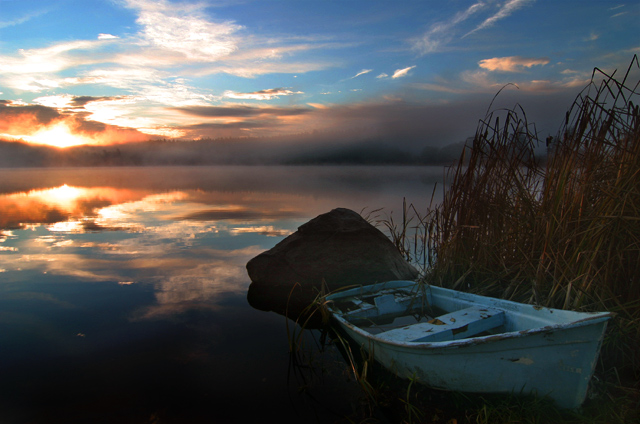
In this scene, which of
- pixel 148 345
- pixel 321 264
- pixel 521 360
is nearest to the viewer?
pixel 521 360

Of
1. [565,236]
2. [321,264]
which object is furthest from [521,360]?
[321,264]

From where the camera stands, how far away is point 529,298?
4.37m

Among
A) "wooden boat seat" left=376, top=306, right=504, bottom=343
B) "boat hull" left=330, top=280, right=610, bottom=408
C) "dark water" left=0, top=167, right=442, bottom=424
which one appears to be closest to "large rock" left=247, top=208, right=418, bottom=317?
"dark water" left=0, top=167, right=442, bottom=424

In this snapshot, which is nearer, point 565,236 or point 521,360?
point 521,360

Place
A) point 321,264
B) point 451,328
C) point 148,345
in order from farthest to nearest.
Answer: point 321,264
point 148,345
point 451,328

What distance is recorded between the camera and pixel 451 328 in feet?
12.5

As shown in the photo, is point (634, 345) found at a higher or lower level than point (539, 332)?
lower

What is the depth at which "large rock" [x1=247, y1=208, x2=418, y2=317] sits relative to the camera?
6645mm

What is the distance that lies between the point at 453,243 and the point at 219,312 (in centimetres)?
395

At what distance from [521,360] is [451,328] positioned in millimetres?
749

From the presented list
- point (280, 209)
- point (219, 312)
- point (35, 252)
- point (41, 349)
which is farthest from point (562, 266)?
point (280, 209)

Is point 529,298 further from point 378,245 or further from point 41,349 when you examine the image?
point 41,349

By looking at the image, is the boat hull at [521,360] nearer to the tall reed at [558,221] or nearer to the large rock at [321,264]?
the tall reed at [558,221]

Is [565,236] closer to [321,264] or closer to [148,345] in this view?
[321,264]
